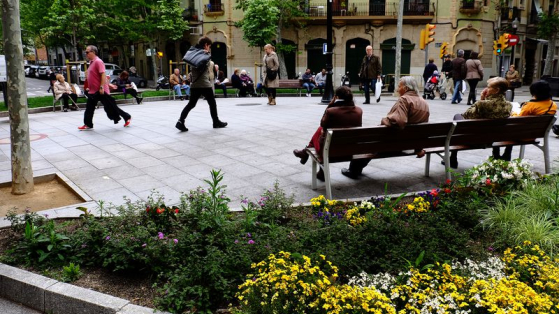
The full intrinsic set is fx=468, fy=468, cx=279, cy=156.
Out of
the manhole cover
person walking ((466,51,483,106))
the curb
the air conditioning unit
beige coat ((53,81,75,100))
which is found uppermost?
the air conditioning unit

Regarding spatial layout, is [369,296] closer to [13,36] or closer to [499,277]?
[499,277]

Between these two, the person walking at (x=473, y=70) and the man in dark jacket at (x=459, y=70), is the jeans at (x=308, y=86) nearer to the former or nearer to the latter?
the man in dark jacket at (x=459, y=70)

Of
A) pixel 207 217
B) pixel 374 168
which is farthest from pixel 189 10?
pixel 207 217

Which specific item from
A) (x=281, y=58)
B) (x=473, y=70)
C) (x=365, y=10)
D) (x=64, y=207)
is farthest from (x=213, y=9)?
(x=64, y=207)

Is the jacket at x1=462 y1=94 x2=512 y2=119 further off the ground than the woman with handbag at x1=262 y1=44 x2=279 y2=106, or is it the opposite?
the woman with handbag at x1=262 y1=44 x2=279 y2=106

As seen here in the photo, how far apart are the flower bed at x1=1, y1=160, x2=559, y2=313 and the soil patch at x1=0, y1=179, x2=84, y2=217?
1.13 m

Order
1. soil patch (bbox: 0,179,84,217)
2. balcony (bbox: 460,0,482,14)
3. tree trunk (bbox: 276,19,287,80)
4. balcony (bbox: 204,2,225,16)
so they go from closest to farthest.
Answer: soil patch (bbox: 0,179,84,217), tree trunk (bbox: 276,19,287,80), balcony (bbox: 460,0,482,14), balcony (bbox: 204,2,225,16)

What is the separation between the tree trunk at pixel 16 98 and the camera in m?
5.53

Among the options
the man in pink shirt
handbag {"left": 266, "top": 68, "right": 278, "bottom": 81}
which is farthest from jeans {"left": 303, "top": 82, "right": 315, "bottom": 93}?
the man in pink shirt

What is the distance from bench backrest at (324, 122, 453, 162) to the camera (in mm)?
5477

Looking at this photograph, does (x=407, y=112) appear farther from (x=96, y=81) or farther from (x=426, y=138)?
(x=96, y=81)

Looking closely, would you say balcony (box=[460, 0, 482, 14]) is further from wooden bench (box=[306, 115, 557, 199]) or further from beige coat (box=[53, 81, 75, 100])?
wooden bench (box=[306, 115, 557, 199])

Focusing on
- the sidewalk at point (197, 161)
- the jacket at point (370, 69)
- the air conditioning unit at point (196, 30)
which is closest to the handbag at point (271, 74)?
the jacket at point (370, 69)

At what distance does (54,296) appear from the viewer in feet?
11.0
